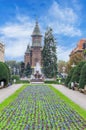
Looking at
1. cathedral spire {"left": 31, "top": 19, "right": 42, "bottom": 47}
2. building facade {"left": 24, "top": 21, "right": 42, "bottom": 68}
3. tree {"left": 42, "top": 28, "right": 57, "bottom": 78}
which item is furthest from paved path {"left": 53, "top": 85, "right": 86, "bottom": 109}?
cathedral spire {"left": 31, "top": 19, "right": 42, "bottom": 47}

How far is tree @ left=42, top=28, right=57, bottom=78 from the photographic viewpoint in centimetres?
9519

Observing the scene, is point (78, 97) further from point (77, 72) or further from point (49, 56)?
point (49, 56)

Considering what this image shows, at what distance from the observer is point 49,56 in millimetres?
95250

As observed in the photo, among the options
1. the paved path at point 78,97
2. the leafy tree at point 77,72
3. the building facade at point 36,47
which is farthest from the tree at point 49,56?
the paved path at point 78,97

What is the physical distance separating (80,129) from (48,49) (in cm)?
8458

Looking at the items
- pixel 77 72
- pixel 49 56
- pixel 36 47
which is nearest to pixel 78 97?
pixel 77 72

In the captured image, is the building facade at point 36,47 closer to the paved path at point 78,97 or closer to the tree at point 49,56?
the tree at point 49,56

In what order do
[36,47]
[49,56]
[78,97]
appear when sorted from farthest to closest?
1. [36,47]
2. [49,56]
3. [78,97]

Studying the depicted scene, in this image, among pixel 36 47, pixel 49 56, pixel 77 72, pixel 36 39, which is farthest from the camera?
pixel 36 47

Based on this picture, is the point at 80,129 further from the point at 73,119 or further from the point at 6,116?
the point at 6,116

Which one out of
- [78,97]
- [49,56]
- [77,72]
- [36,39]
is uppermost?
[36,39]

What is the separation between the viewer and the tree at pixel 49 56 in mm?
95188

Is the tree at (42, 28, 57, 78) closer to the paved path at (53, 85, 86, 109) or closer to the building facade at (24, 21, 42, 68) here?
the building facade at (24, 21, 42, 68)

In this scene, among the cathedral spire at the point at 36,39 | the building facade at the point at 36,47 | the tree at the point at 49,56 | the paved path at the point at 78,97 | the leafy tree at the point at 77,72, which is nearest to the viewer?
the paved path at the point at 78,97
